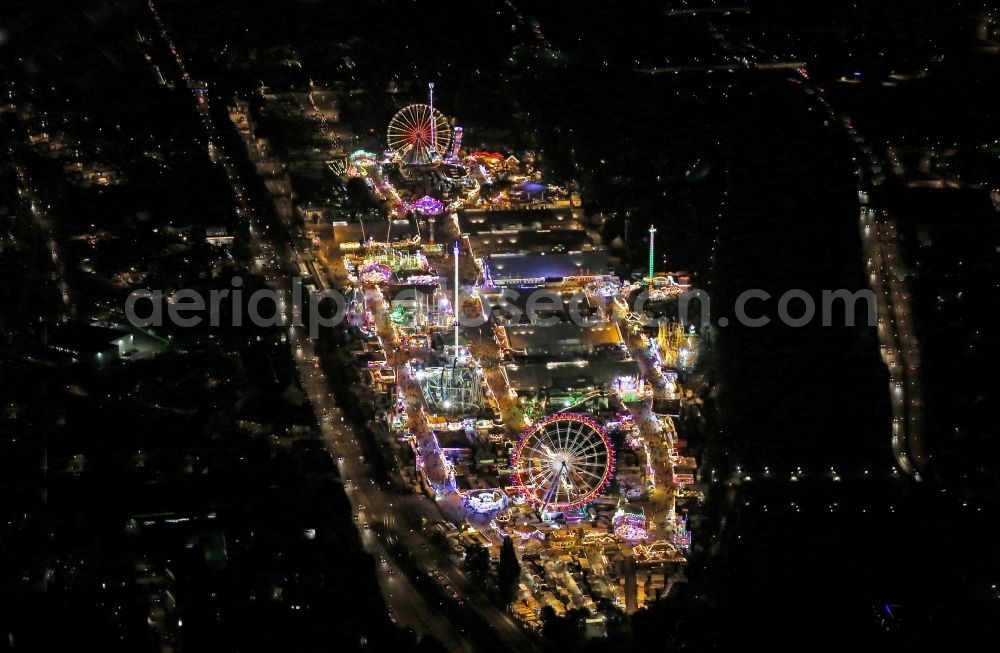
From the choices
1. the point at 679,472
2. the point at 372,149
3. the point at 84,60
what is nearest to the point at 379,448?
the point at 679,472

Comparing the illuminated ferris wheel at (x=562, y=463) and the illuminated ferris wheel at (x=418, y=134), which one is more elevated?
the illuminated ferris wheel at (x=418, y=134)

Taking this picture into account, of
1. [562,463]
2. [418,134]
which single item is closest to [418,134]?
[418,134]

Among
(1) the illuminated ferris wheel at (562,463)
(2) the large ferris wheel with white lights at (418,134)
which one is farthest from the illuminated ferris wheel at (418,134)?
(1) the illuminated ferris wheel at (562,463)

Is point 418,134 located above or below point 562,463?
above

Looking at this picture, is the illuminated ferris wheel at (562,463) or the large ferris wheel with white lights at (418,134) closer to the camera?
the illuminated ferris wheel at (562,463)

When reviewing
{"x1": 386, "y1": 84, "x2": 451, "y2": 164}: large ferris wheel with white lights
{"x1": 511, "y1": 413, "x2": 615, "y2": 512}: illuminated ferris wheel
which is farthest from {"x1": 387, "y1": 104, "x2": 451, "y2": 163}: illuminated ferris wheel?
{"x1": 511, "y1": 413, "x2": 615, "y2": 512}: illuminated ferris wheel

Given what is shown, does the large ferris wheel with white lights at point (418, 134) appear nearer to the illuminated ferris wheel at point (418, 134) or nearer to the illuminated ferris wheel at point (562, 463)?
the illuminated ferris wheel at point (418, 134)

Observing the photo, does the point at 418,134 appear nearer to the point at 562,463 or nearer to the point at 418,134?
the point at 418,134
